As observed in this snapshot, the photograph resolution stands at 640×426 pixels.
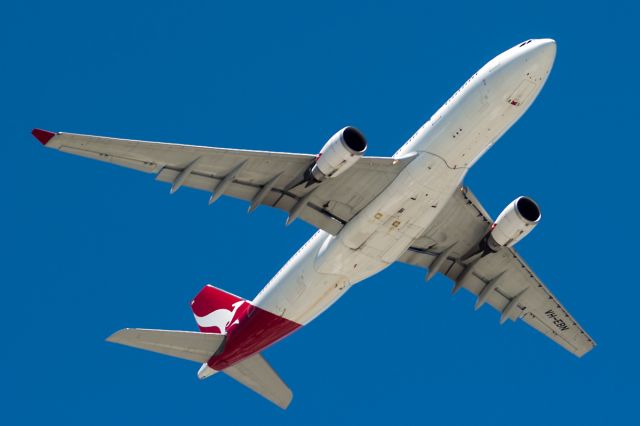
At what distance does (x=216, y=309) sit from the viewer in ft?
157

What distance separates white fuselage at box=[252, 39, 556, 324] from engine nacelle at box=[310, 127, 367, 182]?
78.6 inches

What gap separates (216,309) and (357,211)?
959 centimetres

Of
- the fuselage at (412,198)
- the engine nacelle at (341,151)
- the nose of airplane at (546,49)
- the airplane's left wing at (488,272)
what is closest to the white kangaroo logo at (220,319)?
the fuselage at (412,198)

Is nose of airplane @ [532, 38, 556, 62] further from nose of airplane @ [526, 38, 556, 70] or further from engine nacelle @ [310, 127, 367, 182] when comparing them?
engine nacelle @ [310, 127, 367, 182]

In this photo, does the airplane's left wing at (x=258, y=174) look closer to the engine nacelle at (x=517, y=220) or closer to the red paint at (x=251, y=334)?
the red paint at (x=251, y=334)

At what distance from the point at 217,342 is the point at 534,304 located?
13924 millimetres

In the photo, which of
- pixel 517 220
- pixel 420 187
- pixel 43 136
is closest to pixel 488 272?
pixel 517 220

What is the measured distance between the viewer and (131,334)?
141 feet

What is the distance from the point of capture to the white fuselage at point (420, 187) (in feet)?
126

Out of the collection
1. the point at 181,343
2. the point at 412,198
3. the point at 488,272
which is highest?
the point at 412,198

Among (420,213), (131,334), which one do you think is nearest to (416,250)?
Result: (420,213)

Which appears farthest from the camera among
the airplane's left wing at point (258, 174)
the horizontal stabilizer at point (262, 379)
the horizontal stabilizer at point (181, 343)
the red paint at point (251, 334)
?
the horizontal stabilizer at point (262, 379)

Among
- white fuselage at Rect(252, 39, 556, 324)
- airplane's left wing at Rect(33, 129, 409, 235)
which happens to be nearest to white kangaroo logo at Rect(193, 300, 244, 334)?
white fuselage at Rect(252, 39, 556, 324)

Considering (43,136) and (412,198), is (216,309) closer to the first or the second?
(412,198)
